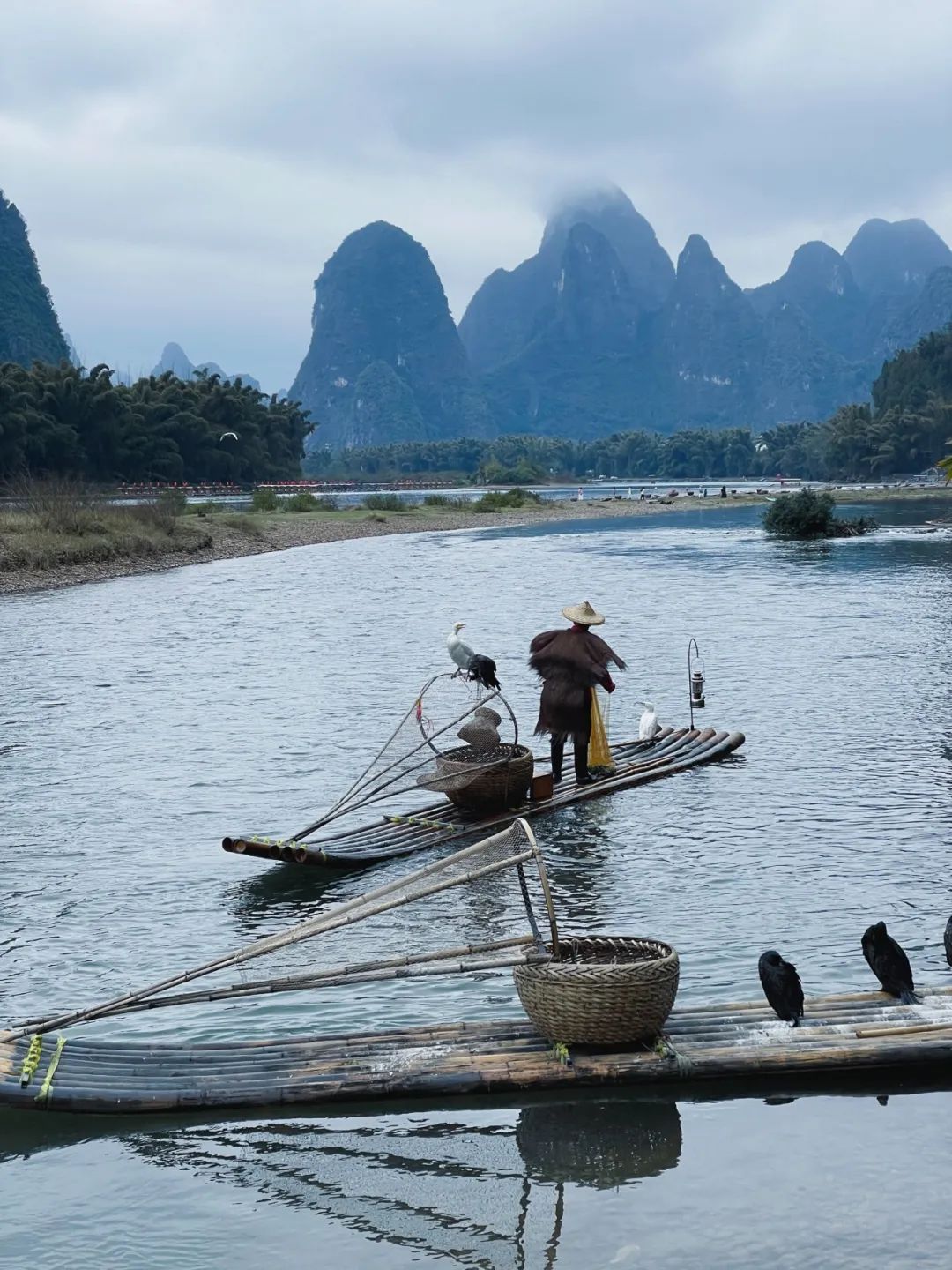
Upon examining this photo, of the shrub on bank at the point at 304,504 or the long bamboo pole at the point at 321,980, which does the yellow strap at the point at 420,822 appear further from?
the shrub on bank at the point at 304,504

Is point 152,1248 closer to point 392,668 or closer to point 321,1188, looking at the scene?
point 321,1188

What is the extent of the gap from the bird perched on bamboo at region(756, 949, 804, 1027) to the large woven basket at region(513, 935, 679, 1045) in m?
0.54

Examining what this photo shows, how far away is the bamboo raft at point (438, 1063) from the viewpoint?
22.9 feet

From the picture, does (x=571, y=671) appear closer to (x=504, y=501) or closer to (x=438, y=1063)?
(x=438, y=1063)

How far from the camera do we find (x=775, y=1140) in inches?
267

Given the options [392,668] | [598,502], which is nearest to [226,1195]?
[392,668]

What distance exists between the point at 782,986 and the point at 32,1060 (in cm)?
384

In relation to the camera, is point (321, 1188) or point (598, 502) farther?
point (598, 502)

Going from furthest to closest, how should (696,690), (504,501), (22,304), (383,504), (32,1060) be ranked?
(22,304) < (504,501) < (383,504) < (696,690) < (32,1060)

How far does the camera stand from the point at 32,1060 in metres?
7.08

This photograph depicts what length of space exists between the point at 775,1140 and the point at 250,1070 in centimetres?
263

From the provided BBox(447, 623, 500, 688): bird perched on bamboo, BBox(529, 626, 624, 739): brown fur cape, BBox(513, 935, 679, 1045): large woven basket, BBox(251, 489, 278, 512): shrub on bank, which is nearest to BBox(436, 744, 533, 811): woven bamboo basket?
BBox(529, 626, 624, 739): brown fur cape

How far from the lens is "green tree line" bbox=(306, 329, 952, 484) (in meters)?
115

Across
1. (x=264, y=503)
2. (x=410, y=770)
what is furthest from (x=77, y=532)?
(x=410, y=770)
